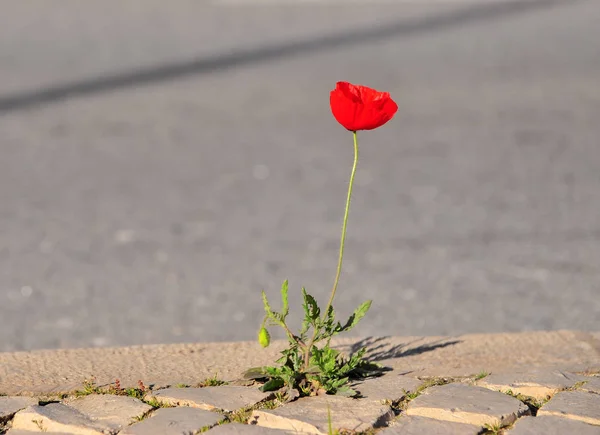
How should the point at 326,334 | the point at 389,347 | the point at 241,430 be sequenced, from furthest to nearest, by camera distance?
the point at 389,347
the point at 326,334
the point at 241,430

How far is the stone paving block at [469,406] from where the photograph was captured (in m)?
2.18

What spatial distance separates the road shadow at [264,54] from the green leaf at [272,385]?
15.4ft

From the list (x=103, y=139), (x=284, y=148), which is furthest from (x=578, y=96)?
(x=103, y=139)

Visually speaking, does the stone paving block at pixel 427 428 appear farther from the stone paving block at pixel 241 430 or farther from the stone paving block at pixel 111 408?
the stone paving block at pixel 111 408

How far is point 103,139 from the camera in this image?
588cm

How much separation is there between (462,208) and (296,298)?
4.29 feet

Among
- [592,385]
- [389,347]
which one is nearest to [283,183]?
[389,347]

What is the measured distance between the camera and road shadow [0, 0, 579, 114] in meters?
6.94

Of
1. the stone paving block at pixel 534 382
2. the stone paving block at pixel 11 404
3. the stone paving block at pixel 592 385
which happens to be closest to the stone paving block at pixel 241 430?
the stone paving block at pixel 11 404

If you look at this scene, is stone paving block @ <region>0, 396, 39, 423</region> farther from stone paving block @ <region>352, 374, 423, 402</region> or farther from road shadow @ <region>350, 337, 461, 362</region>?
road shadow @ <region>350, 337, 461, 362</region>

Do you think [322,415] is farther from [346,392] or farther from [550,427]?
[550,427]

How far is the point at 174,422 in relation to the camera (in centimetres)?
214

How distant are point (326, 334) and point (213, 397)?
1.01 feet

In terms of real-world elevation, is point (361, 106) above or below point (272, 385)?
above
